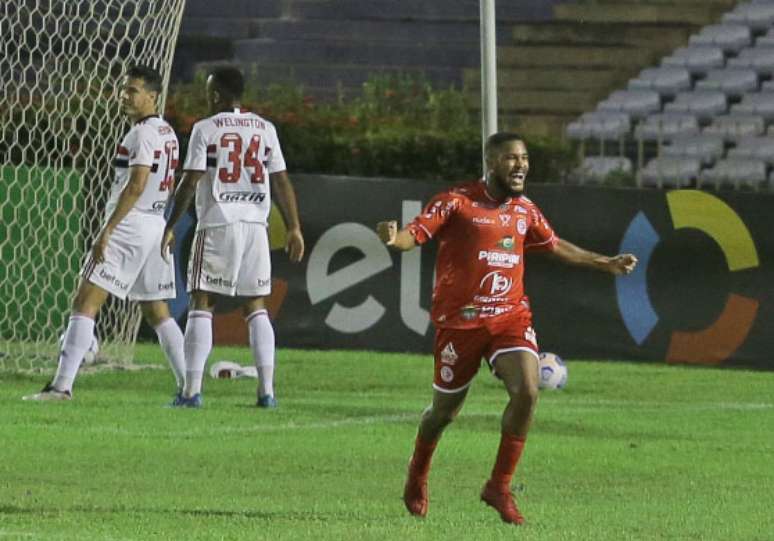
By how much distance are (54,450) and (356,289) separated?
6668 mm

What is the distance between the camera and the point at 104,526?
7441 mm

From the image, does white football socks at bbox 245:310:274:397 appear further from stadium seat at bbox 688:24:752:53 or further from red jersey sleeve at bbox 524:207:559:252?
stadium seat at bbox 688:24:752:53

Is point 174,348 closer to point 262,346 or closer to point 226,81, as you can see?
point 262,346

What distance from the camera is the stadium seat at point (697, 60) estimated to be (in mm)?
25844

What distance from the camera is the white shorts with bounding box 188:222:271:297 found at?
38.7ft

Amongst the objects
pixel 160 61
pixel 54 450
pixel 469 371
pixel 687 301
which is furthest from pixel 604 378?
pixel 469 371

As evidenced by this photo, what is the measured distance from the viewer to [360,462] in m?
9.77

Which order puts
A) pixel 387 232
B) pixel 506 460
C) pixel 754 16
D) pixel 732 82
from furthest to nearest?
pixel 754 16, pixel 732 82, pixel 506 460, pixel 387 232

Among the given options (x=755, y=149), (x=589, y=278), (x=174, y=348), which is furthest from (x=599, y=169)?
(x=174, y=348)

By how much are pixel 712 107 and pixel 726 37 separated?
1.49 meters

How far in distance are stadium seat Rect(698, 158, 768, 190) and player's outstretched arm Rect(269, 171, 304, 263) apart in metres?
10.8

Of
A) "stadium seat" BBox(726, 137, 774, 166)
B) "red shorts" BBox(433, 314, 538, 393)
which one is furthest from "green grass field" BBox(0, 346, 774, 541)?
"stadium seat" BBox(726, 137, 774, 166)

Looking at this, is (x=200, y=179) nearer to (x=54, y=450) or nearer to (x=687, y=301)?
(x=54, y=450)

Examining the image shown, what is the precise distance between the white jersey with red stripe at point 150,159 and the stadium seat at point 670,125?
1271 cm
